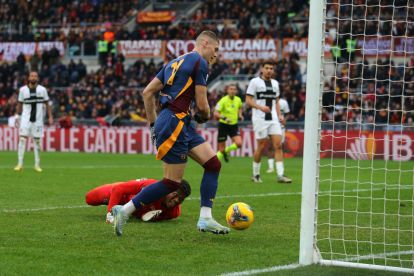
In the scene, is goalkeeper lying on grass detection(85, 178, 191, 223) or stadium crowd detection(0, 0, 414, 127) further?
stadium crowd detection(0, 0, 414, 127)

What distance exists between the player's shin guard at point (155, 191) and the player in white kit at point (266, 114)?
761cm

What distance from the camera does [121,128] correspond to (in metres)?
30.5

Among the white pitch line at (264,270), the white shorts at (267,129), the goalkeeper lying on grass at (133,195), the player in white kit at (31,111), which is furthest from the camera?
the player in white kit at (31,111)

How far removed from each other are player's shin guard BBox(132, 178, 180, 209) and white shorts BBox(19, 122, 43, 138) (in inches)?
440

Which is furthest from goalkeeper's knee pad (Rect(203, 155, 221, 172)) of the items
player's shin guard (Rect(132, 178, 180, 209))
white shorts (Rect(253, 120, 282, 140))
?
white shorts (Rect(253, 120, 282, 140))

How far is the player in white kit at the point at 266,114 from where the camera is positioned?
1545 cm

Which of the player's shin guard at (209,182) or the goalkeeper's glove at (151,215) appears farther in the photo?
the goalkeeper's glove at (151,215)

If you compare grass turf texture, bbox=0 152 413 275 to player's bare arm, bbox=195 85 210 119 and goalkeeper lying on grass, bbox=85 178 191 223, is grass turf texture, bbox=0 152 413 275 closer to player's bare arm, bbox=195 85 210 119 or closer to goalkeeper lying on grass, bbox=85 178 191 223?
goalkeeper lying on grass, bbox=85 178 191 223

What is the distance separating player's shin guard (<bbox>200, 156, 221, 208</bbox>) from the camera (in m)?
8.01

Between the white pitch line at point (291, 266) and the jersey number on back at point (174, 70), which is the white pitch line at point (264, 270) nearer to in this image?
the white pitch line at point (291, 266)

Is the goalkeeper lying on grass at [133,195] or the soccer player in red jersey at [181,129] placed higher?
the soccer player in red jersey at [181,129]

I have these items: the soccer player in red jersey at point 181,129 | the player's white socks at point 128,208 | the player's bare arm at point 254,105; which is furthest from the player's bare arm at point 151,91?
the player's bare arm at point 254,105

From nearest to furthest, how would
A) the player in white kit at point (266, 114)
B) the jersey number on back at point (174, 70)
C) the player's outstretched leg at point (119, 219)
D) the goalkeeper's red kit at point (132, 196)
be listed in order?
1. the player's outstretched leg at point (119, 219)
2. the jersey number on back at point (174, 70)
3. the goalkeeper's red kit at point (132, 196)
4. the player in white kit at point (266, 114)

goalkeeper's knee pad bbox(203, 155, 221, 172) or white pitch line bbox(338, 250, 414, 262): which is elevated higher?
goalkeeper's knee pad bbox(203, 155, 221, 172)
